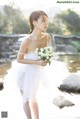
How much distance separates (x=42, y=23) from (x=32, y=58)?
292mm

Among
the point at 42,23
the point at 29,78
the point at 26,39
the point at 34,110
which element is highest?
the point at 42,23

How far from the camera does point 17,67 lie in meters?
2.94

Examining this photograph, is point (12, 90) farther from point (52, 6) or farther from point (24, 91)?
point (52, 6)

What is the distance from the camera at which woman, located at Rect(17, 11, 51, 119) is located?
2.91 metres

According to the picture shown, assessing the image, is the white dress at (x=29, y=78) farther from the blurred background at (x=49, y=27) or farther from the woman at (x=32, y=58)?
the blurred background at (x=49, y=27)

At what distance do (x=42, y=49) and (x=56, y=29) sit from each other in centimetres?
22

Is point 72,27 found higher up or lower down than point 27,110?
higher up

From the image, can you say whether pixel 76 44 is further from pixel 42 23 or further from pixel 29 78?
pixel 29 78

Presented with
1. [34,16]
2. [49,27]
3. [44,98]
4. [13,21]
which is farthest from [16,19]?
[44,98]

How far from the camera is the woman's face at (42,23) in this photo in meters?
2.94

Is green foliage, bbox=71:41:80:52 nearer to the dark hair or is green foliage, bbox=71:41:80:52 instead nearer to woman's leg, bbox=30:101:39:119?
the dark hair

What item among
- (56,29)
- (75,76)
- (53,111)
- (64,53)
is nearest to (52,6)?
(56,29)

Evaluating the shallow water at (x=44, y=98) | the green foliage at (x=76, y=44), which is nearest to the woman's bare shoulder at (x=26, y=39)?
the shallow water at (x=44, y=98)

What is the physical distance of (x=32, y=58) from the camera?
291 centimetres
